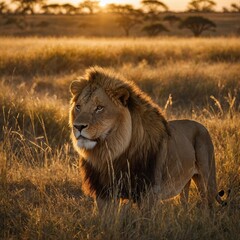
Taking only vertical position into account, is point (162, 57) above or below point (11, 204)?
below

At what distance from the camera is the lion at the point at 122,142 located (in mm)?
3387

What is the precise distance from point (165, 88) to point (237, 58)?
5.84 m

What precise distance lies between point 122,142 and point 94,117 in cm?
25

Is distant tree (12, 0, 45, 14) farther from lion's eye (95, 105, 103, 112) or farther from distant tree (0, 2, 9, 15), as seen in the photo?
lion's eye (95, 105, 103, 112)

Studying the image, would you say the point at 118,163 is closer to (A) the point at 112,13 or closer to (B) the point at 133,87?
(B) the point at 133,87

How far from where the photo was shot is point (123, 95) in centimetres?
347

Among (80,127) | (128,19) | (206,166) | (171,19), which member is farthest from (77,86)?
(171,19)

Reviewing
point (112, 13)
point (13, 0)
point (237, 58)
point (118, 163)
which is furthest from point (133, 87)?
point (112, 13)

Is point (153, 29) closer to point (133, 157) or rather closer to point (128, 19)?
point (128, 19)

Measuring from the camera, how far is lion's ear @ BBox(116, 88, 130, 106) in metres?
→ 3.46

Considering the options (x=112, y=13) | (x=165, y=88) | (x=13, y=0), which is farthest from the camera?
(x=112, y=13)

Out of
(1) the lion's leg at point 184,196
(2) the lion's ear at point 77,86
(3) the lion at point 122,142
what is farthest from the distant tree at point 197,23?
(2) the lion's ear at point 77,86

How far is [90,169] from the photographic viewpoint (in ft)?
12.1

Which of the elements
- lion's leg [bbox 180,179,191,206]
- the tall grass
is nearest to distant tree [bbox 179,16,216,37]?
the tall grass
